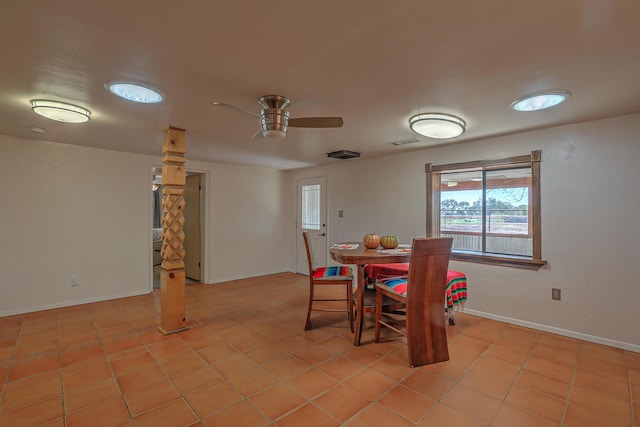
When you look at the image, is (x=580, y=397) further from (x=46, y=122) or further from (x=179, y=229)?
(x=46, y=122)

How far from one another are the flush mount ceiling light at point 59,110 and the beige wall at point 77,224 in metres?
1.78

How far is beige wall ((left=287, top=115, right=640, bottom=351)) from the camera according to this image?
8.74 ft

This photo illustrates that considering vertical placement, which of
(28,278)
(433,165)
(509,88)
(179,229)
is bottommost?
(28,278)

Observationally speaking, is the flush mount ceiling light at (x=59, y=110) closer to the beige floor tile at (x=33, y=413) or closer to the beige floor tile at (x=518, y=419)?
the beige floor tile at (x=33, y=413)

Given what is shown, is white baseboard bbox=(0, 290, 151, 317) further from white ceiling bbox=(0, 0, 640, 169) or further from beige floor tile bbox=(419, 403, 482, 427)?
beige floor tile bbox=(419, 403, 482, 427)

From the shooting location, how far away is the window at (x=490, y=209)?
3227mm

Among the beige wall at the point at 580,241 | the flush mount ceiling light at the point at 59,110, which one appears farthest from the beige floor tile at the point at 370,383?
the flush mount ceiling light at the point at 59,110

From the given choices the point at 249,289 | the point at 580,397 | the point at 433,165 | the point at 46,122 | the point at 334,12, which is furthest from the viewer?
the point at 249,289

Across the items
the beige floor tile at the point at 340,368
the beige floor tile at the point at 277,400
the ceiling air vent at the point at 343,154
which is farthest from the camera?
the ceiling air vent at the point at 343,154

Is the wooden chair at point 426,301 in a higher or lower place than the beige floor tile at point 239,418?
higher

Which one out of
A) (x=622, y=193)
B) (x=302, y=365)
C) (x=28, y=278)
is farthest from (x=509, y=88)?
(x=28, y=278)

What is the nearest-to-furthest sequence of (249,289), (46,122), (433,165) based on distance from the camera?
(46,122)
(433,165)
(249,289)

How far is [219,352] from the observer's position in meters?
2.60

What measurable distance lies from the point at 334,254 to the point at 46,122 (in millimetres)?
3141
